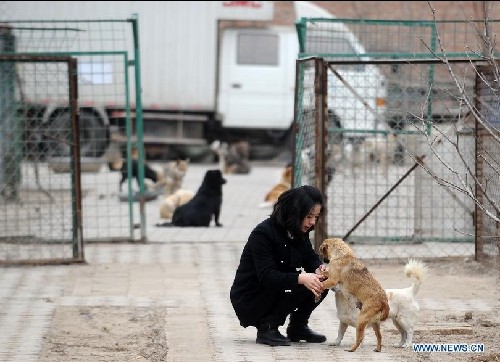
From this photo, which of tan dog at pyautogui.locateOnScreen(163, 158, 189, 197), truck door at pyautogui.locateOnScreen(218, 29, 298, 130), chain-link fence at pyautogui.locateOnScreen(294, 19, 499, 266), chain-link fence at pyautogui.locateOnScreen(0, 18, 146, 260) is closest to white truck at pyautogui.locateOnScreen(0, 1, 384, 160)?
truck door at pyautogui.locateOnScreen(218, 29, 298, 130)

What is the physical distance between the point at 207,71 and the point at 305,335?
52.3 ft

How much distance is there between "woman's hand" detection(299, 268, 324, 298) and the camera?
262 inches

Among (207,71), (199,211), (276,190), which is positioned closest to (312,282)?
(199,211)

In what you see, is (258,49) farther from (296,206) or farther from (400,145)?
(296,206)

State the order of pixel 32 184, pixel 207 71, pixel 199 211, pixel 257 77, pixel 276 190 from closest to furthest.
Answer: pixel 199 211, pixel 276 190, pixel 32 184, pixel 207 71, pixel 257 77

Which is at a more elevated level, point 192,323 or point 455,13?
point 455,13

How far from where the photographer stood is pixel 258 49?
75.8 feet

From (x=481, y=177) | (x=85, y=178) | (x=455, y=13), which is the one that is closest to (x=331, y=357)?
(x=481, y=177)

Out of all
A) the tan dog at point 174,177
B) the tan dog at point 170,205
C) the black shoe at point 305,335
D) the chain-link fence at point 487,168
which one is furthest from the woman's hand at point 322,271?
the tan dog at point 174,177

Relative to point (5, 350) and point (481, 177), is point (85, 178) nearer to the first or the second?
point (481, 177)

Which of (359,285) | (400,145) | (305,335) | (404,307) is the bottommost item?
(305,335)

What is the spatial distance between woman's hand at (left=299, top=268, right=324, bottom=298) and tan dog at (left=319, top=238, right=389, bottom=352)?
0.14ft

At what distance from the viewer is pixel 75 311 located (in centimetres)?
823

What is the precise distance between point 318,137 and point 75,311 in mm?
2797
